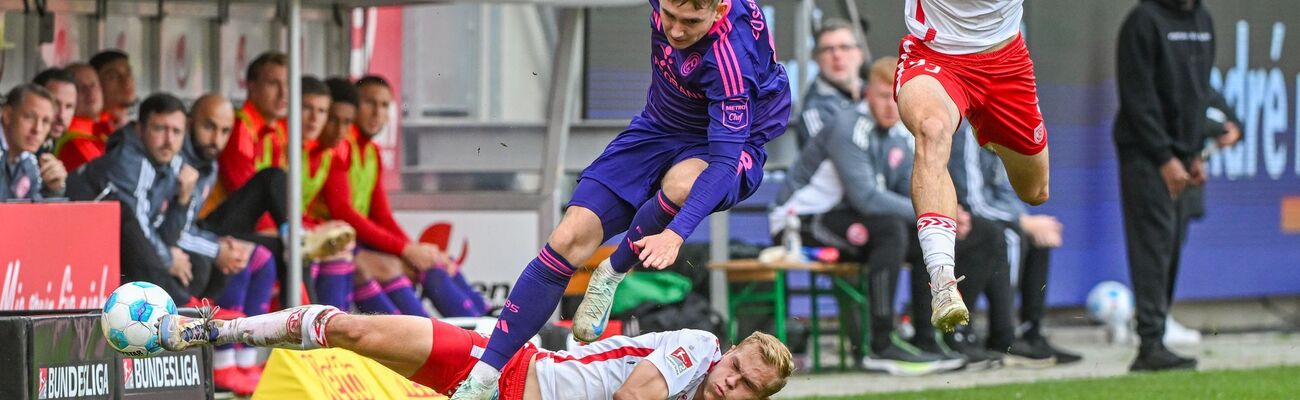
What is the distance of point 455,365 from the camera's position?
758 cm

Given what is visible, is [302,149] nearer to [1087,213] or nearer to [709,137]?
[709,137]

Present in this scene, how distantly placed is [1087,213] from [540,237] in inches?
233

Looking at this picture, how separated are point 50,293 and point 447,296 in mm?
3583

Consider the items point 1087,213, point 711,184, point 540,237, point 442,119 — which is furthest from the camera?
point 1087,213

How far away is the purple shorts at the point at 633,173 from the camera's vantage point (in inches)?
312

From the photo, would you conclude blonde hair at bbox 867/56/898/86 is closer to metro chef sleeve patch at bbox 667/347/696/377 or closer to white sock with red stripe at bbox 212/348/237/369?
white sock with red stripe at bbox 212/348/237/369

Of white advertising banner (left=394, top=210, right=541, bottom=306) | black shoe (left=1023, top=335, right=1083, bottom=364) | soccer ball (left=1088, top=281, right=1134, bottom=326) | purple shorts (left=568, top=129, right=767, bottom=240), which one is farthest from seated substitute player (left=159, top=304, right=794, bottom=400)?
soccer ball (left=1088, top=281, right=1134, bottom=326)

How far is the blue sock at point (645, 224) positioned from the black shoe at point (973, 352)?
5.32m

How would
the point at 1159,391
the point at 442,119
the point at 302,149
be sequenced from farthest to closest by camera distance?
the point at 442,119
the point at 302,149
the point at 1159,391

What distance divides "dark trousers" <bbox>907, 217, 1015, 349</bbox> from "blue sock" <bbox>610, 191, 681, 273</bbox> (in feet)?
16.6

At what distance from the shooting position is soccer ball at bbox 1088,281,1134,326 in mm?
15438

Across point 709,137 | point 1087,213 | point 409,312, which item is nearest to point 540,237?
point 409,312

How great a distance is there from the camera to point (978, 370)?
1270 cm

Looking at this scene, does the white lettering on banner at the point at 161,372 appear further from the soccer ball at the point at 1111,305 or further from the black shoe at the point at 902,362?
the soccer ball at the point at 1111,305
